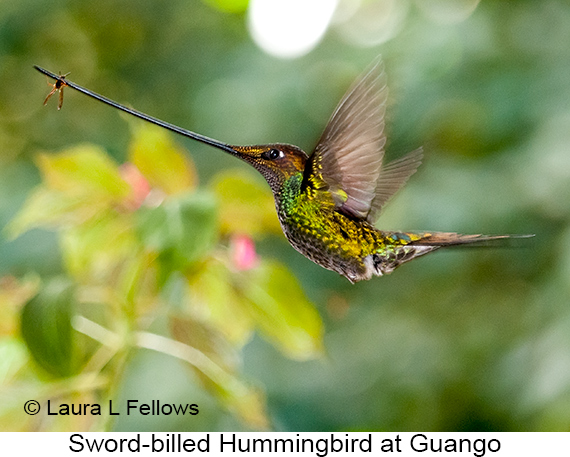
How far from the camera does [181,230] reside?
0.24 meters

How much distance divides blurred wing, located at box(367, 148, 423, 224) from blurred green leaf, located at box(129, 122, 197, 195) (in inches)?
5.7

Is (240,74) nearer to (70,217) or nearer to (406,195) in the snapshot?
(406,195)

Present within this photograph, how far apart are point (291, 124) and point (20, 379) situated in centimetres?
40

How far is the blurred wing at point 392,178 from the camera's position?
17 cm

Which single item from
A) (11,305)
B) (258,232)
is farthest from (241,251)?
(11,305)

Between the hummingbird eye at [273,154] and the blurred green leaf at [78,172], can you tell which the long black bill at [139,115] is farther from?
the blurred green leaf at [78,172]

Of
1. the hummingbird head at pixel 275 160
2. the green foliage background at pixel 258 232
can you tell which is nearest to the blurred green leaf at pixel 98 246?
the green foliage background at pixel 258 232

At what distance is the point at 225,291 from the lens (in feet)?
1.02

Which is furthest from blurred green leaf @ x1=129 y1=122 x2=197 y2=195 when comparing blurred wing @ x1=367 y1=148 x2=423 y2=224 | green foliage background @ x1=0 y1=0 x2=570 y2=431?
blurred wing @ x1=367 y1=148 x2=423 y2=224

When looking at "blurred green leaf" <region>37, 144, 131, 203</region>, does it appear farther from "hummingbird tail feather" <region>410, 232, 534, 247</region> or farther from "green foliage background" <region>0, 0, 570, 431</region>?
"hummingbird tail feather" <region>410, 232, 534, 247</region>

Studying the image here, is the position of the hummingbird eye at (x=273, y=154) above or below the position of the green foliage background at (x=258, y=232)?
below

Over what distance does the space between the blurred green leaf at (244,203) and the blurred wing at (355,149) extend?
117mm

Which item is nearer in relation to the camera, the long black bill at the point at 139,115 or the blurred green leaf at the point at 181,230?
the long black bill at the point at 139,115

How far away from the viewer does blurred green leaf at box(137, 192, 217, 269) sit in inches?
9.3
